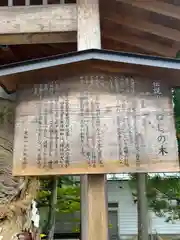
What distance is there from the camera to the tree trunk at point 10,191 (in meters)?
2.73

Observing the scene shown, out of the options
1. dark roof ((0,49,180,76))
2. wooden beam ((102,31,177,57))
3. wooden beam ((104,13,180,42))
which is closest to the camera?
dark roof ((0,49,180,76))

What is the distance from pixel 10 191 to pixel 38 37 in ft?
4.83

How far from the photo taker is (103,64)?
2.10 meters

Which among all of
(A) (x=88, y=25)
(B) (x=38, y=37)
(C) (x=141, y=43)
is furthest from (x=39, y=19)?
(C) (x=141, y=43)

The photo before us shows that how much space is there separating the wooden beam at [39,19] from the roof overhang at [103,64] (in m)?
0.58

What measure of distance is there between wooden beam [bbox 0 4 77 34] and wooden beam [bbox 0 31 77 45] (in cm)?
4

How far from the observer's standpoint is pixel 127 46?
3738 mm

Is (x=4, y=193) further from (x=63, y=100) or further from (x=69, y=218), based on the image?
(x=69, y=218)

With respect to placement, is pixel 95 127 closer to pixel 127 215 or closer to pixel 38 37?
pixel 38 37

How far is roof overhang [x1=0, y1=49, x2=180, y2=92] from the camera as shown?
2016mm

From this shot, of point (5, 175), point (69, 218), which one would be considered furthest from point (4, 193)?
point (69, 218)

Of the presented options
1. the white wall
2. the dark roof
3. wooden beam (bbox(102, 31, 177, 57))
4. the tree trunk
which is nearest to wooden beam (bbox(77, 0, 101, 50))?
the dark roof

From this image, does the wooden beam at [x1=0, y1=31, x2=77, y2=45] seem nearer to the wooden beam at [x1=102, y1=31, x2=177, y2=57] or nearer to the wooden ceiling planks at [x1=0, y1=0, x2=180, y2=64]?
the wooden ceiling planks at [x1=0, y1=0, x2=180, y2=64]

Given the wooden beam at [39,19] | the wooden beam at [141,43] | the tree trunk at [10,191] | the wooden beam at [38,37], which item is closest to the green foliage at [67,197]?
the tree trunk at [10,191]
